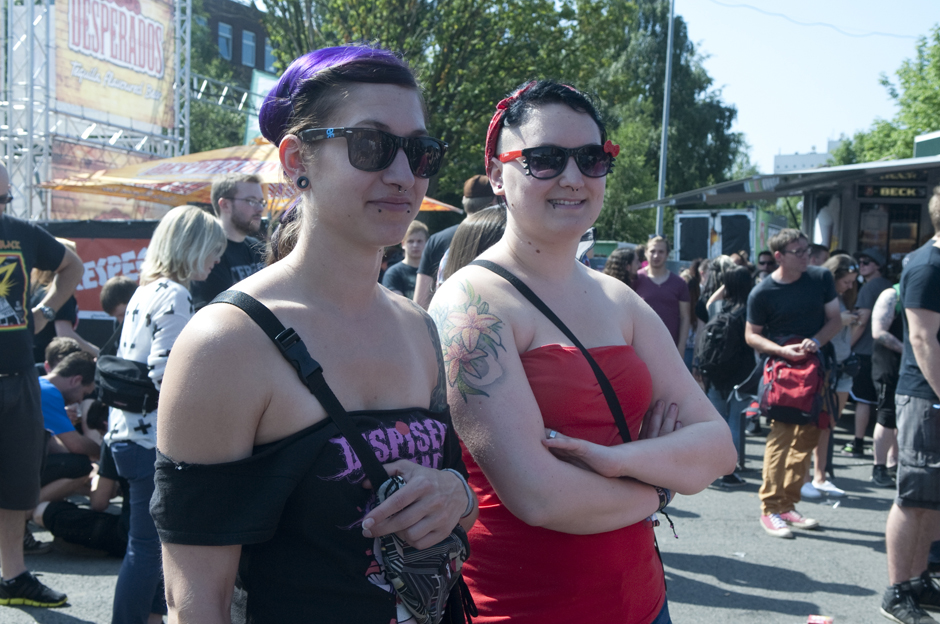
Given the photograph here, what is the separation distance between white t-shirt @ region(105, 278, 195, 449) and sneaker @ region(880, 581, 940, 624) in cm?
370

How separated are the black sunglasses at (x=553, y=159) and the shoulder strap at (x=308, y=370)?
818mm

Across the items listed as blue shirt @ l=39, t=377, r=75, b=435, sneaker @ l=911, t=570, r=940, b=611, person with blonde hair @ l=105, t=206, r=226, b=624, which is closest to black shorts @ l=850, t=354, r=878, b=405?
sneaker @ l=911, t=570, r=940, b=611

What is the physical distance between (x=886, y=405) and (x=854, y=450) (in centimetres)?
213

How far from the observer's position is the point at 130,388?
337cm

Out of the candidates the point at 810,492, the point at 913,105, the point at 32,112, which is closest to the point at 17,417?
the point at 810,492

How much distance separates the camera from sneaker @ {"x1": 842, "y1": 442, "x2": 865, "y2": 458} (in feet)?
26.4

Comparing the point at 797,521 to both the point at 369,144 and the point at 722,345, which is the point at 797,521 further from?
Answer: the point at 369,144

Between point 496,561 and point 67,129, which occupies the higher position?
point 67,129

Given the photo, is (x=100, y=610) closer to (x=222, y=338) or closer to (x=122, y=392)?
(x=122, y=392)

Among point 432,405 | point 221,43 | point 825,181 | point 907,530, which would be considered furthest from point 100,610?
point 221,43

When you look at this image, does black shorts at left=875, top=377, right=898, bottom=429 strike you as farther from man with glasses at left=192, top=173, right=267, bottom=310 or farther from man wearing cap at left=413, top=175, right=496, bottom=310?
man with glasses at left=192, top=173, right=267, bottom=310

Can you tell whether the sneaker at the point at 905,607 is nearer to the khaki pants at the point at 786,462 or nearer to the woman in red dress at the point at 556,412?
the khaki pants at the point at 786,462

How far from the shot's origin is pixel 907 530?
12.5ft

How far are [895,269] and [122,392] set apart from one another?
11.6 meters
